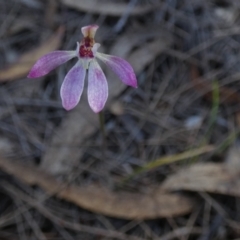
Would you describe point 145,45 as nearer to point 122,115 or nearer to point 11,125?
point 122,115

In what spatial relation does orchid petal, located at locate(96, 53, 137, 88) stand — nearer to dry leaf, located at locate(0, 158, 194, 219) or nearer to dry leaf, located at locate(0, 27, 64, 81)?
dry leaf, located at locate(0, 158, 194, 219)

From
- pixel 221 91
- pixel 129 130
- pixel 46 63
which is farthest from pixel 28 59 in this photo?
pixel 221 91

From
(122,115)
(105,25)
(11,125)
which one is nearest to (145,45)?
(105,25)

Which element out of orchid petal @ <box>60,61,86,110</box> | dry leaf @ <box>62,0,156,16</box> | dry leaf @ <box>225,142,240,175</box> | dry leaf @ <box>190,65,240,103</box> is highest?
dry leaf @ <box>62,0,156,16</box>

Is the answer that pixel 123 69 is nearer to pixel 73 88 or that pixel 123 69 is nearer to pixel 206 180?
pixel 73 88

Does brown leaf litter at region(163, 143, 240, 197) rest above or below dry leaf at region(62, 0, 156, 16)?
below

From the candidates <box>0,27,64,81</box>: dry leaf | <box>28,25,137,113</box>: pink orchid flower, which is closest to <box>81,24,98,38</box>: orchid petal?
<box>28,25,137,113</box>: pink orchid flower

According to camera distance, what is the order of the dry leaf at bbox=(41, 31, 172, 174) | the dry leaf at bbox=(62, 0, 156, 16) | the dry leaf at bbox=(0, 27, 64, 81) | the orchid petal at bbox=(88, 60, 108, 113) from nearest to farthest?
1. the orchid petal at bbox=(88, 60, 108, 113)
2. the dry leaf at bbox=(41, 31, 172, 174)
3. the dry leaf at bbox=(0, 27, 64, 81)
4. the dry leaf at bbox=(62, 0, 156, 16)
